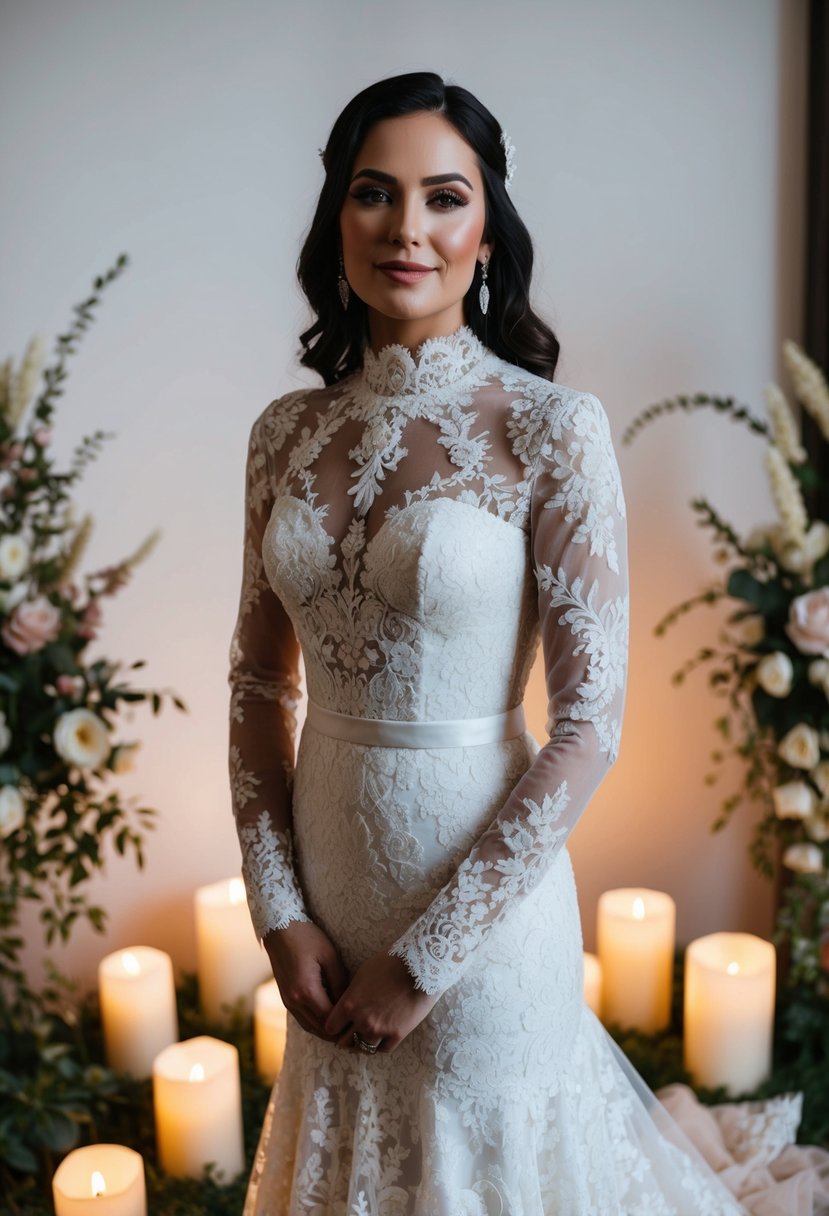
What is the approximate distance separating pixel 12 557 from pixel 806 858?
1719 mm

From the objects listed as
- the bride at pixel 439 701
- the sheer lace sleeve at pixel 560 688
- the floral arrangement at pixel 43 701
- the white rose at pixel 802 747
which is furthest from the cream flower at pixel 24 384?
the white rose at pixel 802 747

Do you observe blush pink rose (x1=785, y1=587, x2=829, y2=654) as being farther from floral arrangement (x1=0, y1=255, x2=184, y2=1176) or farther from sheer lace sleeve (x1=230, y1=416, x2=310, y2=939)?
floral arrangement (x1=0, y1=255, x2=184, y2=1176)

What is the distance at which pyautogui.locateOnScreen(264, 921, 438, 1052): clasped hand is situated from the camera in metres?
1.53

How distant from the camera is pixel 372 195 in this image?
5.29 ft

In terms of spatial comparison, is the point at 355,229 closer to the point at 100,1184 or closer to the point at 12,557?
the point at 12,557

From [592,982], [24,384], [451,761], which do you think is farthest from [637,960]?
[24,384]

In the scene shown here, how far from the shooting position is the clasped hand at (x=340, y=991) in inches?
60.4

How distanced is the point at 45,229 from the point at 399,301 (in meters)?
1.33

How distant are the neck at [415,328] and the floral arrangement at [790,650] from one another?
3.18 ft

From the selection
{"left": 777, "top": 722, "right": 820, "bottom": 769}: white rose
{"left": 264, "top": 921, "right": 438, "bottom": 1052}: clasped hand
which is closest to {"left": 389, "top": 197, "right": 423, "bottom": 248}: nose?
{"left": 264, "top": 921, "right": 438, "bottom": 1052}: clasped hand

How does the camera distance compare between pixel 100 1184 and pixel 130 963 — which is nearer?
pixel 100 1184

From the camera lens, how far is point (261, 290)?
2771 mm

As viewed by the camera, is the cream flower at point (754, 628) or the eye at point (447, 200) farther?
the cream flower at point (754, 628)

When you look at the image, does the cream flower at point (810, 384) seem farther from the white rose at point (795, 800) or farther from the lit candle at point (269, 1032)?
the lit candle at point (269, 1032)
